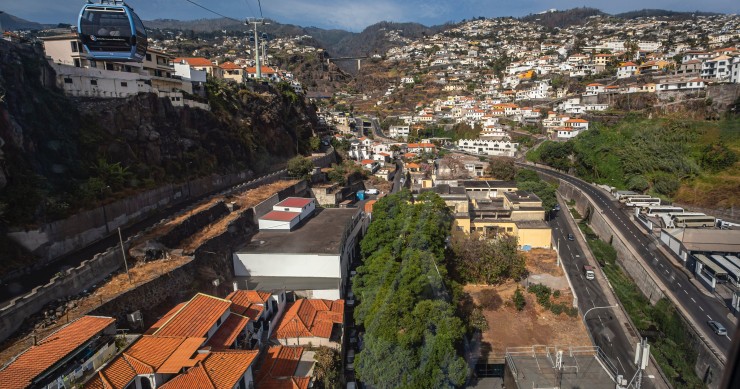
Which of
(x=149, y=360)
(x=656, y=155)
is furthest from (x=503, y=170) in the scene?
(x=149, y=360)

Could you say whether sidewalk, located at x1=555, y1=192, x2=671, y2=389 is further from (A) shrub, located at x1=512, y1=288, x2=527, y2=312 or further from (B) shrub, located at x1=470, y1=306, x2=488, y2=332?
(B) shrub, located at x1=470, y1=306, x2=488, y2=332

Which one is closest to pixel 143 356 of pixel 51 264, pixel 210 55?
pixel 51 264

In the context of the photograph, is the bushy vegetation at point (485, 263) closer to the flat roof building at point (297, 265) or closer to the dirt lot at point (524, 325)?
the dirt lot at point (524, 325)

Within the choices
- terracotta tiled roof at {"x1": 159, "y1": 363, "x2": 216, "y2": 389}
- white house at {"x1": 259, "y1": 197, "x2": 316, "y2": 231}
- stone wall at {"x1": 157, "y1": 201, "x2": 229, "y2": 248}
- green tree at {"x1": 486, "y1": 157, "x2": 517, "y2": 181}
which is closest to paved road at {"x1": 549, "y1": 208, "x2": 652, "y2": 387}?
green tree at {"x1": 486, "y1": 157, "x2": 517, "y2": 181}

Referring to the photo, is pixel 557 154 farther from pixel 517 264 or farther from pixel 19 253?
pixel 19 253

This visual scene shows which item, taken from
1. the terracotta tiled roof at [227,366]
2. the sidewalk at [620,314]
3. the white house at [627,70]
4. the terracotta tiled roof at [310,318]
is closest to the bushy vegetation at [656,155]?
the sidewalk at [620,314]
